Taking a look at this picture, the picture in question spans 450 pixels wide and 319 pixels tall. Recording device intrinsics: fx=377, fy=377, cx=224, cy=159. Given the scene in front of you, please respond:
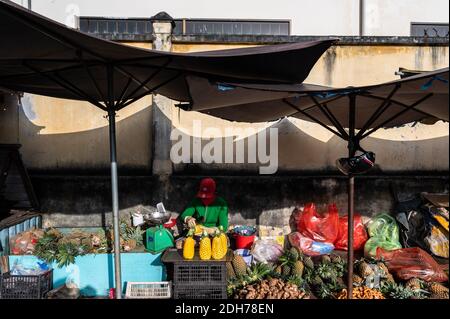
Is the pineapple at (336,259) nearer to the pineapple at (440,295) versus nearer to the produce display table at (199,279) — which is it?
the pineapple at (440,295)

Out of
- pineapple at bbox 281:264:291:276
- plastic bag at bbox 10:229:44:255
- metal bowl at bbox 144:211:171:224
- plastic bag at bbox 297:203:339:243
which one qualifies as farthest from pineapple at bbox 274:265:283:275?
plastic bag at bbox 10:229:44:255

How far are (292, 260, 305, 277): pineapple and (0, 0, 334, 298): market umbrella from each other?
2406 millimetres

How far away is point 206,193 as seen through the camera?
570 centimetres

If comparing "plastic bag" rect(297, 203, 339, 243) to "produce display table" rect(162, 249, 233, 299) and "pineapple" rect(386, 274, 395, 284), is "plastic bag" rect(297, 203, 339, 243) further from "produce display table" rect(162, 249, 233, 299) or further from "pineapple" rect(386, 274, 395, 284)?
"produce display table" rect(162, 249, 233, 299)

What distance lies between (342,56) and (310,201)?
2604mm

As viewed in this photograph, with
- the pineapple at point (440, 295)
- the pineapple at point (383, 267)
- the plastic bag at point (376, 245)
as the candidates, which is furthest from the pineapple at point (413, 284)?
the plastic bag at point (376, 245)

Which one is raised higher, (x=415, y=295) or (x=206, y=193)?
(x=206, y=193)

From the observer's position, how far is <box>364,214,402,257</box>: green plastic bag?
5.85 metres

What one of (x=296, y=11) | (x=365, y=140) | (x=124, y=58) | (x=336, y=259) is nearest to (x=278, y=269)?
(x=336, y=259)

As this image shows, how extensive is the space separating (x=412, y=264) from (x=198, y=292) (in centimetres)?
302

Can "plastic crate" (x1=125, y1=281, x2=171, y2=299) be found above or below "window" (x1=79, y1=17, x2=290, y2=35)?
below

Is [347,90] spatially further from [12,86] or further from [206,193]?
[12,86]

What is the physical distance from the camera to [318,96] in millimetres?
3783
